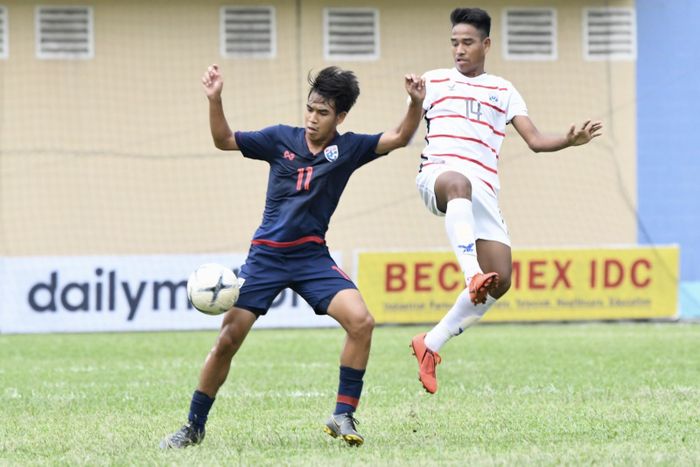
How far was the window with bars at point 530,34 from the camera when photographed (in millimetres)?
24125

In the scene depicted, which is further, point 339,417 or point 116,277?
point 116,277

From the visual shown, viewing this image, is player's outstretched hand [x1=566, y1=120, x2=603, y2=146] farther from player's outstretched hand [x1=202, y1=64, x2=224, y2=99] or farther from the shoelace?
player's outstretched hand [x1=202, y1=64, x2=224, y2=99]

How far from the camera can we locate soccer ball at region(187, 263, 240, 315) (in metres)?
6.46

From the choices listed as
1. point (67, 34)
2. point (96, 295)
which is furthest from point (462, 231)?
point (67, 34)

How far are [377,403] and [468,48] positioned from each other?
2.57m

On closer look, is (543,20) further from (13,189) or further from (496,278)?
(496,278)

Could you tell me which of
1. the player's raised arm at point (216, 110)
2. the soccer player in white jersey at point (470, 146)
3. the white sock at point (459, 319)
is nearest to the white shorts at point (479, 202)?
the soccer player in white jersey at point (470, 146)

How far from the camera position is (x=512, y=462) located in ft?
18.9

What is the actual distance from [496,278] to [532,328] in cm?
1193

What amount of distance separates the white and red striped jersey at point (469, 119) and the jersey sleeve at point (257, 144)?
1.31 m

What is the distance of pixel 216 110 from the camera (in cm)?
660

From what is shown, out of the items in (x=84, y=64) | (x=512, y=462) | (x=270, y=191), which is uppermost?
(x=84, y=64)

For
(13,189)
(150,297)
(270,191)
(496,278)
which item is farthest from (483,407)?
(13,189)

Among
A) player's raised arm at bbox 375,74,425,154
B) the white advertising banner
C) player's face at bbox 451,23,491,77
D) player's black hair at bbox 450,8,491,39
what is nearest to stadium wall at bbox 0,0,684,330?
the white advertising banner
